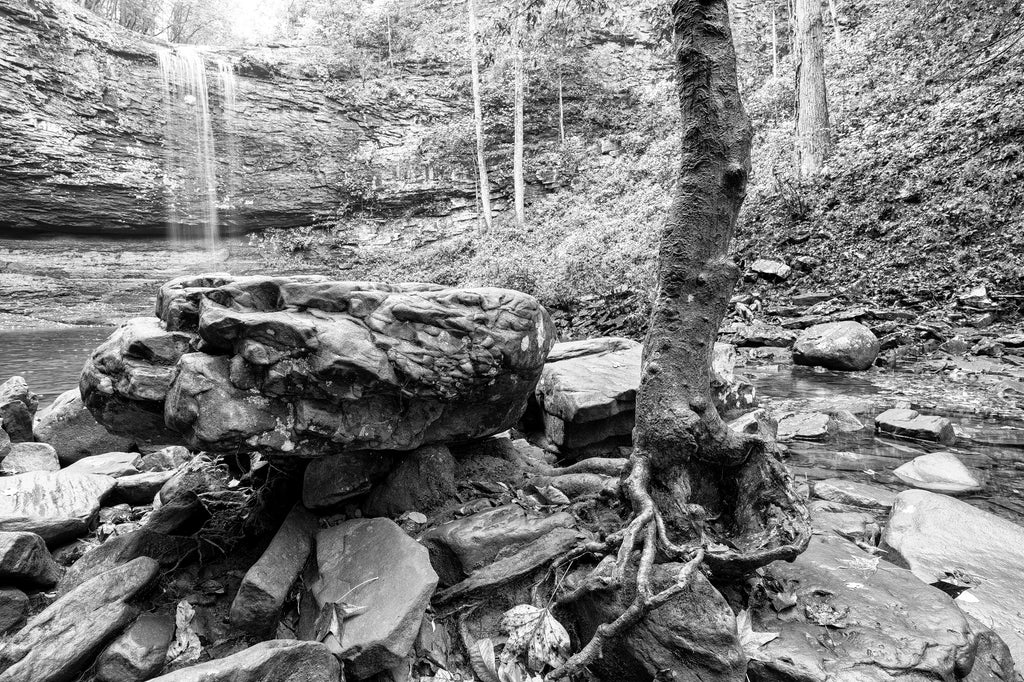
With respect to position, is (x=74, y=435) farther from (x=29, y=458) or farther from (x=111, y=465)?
(x=111, y=465)

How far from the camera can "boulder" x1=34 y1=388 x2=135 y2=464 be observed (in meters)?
4.91

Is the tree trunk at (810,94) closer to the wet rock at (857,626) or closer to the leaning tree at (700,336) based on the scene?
the leaning tree at (700,336)

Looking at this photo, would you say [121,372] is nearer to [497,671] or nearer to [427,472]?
[427,472]

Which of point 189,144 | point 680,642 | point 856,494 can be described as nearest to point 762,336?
point 856,494

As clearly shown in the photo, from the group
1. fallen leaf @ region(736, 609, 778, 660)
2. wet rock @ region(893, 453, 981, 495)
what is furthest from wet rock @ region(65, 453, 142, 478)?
wet rock @ region(893, 453, 981, 495)

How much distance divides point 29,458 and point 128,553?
2.77 meters

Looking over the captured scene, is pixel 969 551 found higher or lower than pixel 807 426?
lower

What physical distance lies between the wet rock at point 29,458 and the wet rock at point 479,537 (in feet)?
13.1

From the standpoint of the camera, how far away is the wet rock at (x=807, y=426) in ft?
17.3

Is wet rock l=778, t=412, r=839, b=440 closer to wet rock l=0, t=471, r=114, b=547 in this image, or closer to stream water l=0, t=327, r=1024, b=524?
stream water l=0, t=327, r=1024, b=524

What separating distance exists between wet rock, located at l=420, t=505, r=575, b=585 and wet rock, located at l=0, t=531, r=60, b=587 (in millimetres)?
2003

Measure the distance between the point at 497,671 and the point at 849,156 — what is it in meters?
13.6

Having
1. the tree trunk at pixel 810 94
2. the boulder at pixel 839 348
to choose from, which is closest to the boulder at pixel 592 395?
the boulder at pixel 839 348

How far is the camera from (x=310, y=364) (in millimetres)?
2379
